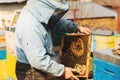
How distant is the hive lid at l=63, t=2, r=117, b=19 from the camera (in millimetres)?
6414

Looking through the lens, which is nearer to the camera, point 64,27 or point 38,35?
point 38,35

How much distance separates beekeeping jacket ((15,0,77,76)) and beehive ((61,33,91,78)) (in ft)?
Answer: 2.00

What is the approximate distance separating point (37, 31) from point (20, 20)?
0.91 ft

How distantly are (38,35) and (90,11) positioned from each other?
313cm

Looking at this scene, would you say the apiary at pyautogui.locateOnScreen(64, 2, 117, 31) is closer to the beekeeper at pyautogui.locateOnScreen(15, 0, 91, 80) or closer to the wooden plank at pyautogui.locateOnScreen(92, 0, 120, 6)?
the wooden plank at pyautogui.locateOnScreen(92, 0, 120, 6)

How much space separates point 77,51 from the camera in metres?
4.43

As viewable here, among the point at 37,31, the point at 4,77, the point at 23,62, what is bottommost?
the point at 4,77

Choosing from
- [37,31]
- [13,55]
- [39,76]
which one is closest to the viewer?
[37,31]

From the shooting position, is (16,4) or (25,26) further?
(16,4)

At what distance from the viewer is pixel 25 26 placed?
3627 millimetres

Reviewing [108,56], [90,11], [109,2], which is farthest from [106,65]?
[109,2]

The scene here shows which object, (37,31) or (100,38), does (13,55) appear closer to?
(37,31)

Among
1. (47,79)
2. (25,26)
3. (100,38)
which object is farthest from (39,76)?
(100,38)

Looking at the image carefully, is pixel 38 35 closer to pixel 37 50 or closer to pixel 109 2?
pixel 37 50
